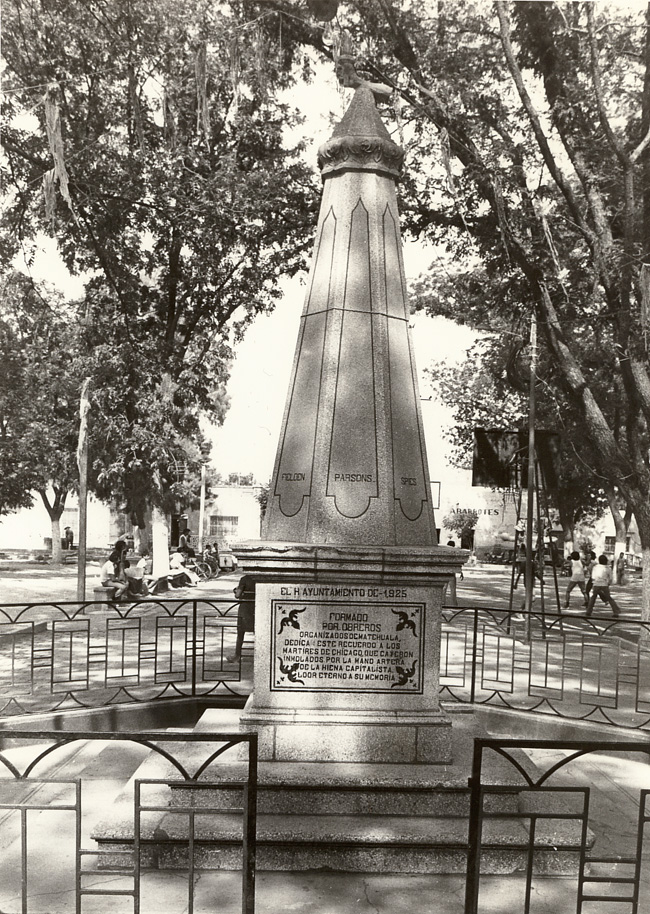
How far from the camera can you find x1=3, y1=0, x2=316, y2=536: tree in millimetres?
12758

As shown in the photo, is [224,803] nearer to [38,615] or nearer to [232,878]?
[232,878]

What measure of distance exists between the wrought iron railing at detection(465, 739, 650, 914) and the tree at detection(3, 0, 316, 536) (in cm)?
931

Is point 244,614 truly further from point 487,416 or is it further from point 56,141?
point 487,416

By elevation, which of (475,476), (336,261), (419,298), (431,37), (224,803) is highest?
(431,37)

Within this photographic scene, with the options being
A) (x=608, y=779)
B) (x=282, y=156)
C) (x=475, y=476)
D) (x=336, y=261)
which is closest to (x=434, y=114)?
(x=282, y=156)

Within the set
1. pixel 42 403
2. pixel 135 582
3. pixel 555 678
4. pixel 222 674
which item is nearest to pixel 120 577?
pixel 135 582

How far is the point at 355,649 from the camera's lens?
5.36 m

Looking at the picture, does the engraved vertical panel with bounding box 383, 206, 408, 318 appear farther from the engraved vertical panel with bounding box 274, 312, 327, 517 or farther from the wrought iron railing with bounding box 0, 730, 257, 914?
the wrought iron railing with bounding box 0, 730, 257, 914

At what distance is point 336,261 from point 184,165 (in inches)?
404

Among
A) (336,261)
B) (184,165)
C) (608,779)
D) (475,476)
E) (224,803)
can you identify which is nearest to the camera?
(224,803)

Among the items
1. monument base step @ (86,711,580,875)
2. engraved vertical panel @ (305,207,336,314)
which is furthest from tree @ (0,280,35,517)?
monument base step @ (86,711,580,875)

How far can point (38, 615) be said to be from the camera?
677 inches

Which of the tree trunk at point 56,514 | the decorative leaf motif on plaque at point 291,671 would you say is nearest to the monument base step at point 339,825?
the decorative leaf motif on plaque at point 291,671

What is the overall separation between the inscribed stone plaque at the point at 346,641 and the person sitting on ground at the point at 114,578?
1165cm
